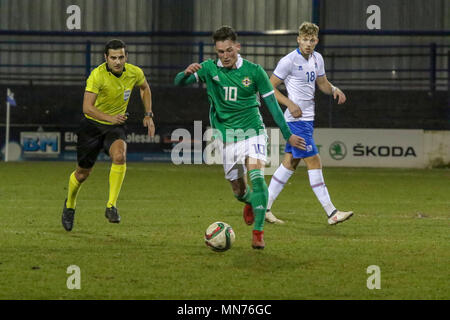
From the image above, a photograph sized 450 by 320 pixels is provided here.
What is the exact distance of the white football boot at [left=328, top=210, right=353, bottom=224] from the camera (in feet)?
31.9

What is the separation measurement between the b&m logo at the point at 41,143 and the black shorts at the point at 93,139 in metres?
11.9

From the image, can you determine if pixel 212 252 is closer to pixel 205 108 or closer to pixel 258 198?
pixel 258 198

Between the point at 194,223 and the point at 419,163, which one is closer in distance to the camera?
the point at 194,223

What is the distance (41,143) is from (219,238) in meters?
14.2

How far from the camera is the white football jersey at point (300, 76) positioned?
10109mm

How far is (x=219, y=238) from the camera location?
787cm

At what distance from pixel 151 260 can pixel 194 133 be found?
534 inches

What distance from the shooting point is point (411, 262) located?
7.50m

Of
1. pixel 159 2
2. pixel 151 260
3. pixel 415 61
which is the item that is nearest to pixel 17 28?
pixel 159 2

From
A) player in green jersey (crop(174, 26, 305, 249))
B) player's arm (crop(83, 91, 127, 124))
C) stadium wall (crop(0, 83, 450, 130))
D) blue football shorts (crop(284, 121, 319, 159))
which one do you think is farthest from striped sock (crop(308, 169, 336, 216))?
stadium wall (crop(0, 83, 450, 130))

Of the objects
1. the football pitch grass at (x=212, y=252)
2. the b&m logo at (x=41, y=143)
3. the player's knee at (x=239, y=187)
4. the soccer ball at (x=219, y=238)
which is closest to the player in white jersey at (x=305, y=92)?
the football pitch grass at (x=212, y=252)

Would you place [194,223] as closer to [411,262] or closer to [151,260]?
[151,260]

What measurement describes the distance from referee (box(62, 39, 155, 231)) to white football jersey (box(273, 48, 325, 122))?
68.1 inches
